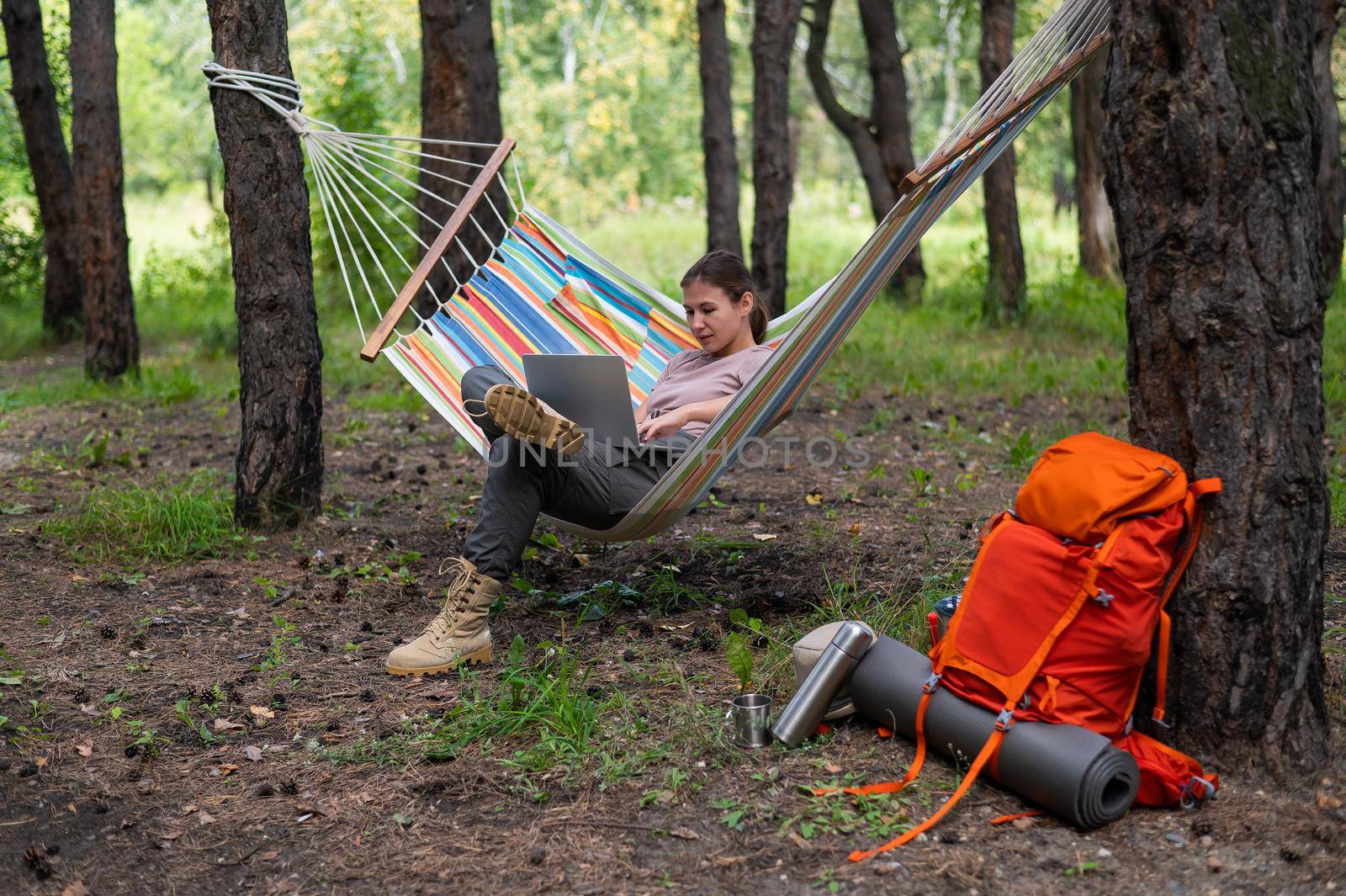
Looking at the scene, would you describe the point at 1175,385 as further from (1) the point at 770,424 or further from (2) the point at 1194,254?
(1) the point at 770,424

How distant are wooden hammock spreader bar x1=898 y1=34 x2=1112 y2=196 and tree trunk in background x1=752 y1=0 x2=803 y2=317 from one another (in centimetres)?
422

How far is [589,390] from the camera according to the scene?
9.40 ft

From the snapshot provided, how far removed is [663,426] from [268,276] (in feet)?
4.58

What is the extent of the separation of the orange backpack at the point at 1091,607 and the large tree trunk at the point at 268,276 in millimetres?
2311

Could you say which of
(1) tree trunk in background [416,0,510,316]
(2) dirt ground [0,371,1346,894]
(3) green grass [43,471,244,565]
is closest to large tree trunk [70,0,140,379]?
(1) tree trunk in background [416,0,510,316]

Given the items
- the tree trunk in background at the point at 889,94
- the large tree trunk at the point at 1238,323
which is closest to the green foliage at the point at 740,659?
the large tree trunk at the point at 1238,323

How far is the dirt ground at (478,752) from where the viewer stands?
191 centimetres

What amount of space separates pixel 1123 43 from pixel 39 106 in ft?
24.9

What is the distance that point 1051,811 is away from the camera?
2.01m

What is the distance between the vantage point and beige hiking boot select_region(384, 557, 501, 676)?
2.71 meters

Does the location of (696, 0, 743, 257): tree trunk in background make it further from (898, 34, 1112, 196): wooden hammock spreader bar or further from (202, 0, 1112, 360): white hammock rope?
(898, 34, 1112, 196): wooden hammock spreader bar

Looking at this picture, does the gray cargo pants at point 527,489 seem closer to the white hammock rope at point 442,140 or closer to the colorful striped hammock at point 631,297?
the colorful striped hammock at point 631,297

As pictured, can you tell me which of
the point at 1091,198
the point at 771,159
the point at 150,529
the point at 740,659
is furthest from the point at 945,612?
the point at 1091,198

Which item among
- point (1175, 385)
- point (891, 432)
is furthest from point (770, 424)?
point (891, 432)
